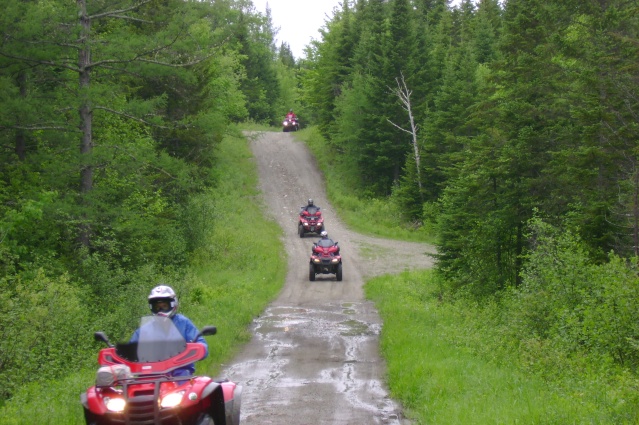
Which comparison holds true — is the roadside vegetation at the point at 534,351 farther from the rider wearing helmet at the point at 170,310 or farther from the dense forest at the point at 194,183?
the rider wearing helmet at the point at 170,310

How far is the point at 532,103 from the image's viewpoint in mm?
19766

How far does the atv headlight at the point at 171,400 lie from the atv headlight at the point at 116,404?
13.0 inches

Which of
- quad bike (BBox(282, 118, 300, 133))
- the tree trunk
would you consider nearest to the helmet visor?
the tree trunk

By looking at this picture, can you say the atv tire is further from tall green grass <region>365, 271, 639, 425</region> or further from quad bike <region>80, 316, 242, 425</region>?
tall green grass <region>365, 271, 639, 425</region>

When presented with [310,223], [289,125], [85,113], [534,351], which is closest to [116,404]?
[534,351]

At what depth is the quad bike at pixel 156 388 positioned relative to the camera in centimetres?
589

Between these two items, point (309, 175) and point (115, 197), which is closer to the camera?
point (115, 197)

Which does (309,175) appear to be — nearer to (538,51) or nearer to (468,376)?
(538,51)

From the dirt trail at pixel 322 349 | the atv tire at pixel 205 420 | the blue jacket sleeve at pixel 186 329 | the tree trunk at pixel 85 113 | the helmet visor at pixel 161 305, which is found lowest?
the dirt trail at pixel 322 349

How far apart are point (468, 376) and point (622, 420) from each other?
3.40 meters

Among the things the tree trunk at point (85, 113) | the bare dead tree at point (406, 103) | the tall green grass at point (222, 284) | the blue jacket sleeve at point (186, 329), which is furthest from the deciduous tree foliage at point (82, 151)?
the bare dead tree at point (406, 103)

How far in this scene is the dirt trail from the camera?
32.3 ft

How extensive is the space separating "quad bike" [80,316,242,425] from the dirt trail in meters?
2.51

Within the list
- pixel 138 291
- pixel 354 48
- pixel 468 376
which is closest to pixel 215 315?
pixel 138 291
